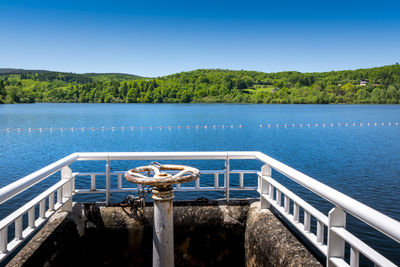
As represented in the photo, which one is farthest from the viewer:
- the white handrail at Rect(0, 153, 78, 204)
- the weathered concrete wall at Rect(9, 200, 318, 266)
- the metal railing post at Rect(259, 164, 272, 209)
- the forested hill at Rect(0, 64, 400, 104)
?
the forested hill at Rect(0, 64, 400, 104)

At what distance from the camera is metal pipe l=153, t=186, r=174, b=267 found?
3127 mm

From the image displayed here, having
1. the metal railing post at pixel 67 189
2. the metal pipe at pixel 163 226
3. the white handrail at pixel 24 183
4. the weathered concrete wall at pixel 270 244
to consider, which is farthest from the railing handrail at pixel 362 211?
the metal railing post at pixel 67 189

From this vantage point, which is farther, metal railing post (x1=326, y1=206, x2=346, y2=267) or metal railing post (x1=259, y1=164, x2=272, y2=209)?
metal railing post (x1=259, y1=164, x2=272, y2=209)

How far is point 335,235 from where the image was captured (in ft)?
8.25

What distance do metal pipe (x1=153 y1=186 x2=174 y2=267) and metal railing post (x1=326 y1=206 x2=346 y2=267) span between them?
1.41 meters

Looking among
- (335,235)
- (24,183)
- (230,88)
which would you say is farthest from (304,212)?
(230,88)

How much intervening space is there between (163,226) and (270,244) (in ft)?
3.74

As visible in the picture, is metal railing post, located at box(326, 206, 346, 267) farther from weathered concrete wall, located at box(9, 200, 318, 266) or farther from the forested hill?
the forested hill

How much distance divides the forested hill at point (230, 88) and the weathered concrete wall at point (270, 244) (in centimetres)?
13719

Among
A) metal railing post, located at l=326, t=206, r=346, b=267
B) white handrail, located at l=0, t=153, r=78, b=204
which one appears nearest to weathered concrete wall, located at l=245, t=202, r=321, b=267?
metal railing post, located at l=326, t=206, r=346, b=267

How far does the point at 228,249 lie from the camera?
446 cm

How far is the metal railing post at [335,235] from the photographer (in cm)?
251

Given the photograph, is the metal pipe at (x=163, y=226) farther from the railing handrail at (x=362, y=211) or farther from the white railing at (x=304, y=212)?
the railing handrail at (x=362, y=211)

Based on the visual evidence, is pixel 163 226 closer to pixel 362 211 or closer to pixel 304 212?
pixel 304 212
